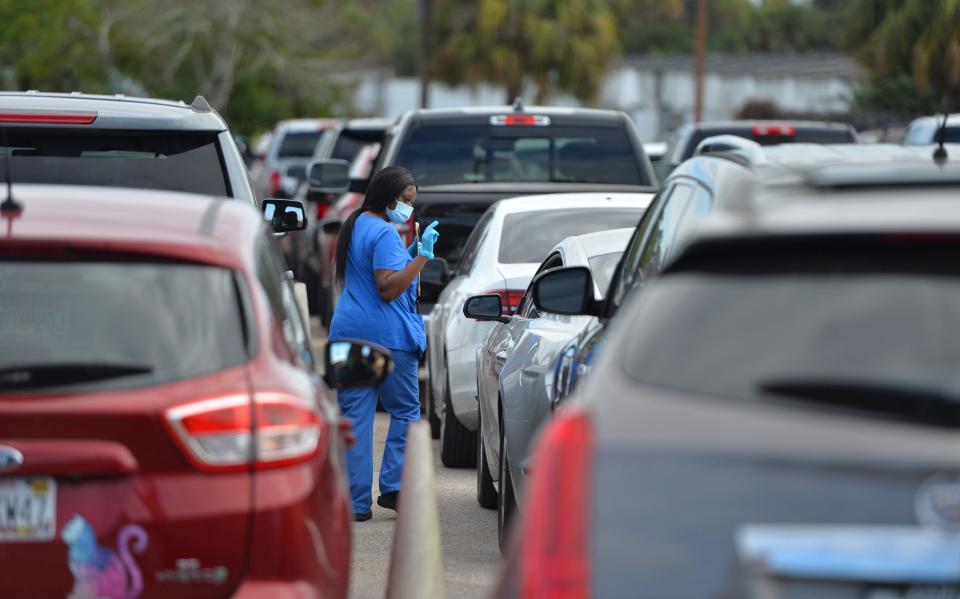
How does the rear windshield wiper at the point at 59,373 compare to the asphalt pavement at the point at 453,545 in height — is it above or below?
above

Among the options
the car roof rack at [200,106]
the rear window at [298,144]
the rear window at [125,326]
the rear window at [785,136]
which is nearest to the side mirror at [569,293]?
the rear window at [125,326]

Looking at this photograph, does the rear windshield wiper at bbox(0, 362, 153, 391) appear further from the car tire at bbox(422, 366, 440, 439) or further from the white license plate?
the car tire at bbox(422, 366, 440, 439)

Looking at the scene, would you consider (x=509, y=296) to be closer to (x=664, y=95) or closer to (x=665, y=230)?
(x=665, y=230)

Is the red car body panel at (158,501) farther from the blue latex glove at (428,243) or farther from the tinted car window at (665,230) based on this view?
the blue latex glove at (428,243)

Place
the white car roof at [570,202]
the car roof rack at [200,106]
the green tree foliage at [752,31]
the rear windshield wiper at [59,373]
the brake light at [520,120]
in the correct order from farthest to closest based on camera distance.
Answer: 1. the green tree foliage at [752,31]
2. the brake light at [520,120]
3. the white car roof at [570,202]
4. the car roof rack at [200,106]
5. the rear windshield wiper at [59,373]

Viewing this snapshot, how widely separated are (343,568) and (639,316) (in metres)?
1.48

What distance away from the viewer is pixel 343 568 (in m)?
4.86

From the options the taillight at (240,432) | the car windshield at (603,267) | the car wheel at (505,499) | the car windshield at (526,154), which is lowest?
the car wheel at (505,499)

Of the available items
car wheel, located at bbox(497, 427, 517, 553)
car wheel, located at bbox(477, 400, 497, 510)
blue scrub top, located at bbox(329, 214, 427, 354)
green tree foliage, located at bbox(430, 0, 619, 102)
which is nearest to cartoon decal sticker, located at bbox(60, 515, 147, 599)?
car wheel, located at bbox(497, 427, 517, 553)

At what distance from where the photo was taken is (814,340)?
11.3ft

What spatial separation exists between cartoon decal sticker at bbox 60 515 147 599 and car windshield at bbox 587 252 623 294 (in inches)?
161

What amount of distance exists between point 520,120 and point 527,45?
4436 centimetres

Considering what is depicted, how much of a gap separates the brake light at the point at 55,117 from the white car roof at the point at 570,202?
12.5 feet

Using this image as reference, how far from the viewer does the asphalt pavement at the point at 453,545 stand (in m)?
7.21
